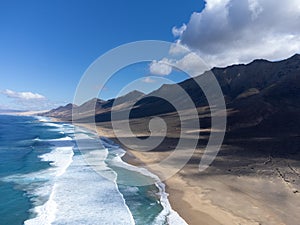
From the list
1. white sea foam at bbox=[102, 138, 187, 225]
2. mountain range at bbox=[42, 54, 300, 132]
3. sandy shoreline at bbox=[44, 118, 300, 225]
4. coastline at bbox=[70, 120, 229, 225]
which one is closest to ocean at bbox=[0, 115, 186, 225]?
white sea foam at bbox=[102, 138, 187, 225]

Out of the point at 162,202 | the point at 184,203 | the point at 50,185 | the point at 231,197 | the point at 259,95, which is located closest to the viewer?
the point at 162,202

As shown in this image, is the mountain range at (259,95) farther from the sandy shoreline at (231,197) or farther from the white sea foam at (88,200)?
the white sea foam at (88,200)

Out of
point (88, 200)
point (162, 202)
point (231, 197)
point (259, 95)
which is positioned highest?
point (259, 95)

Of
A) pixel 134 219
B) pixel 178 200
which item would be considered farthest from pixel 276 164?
pixel 134 219

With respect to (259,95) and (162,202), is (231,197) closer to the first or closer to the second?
(162,202)

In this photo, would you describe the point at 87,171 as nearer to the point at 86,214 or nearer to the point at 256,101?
the point at 86,214

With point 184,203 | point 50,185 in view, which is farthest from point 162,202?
point 50,185

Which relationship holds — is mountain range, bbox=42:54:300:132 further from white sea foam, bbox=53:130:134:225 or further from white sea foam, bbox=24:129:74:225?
white sea foam, bbox=53:130:134:225

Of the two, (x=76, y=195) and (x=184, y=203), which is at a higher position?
(x=184, y=203)
